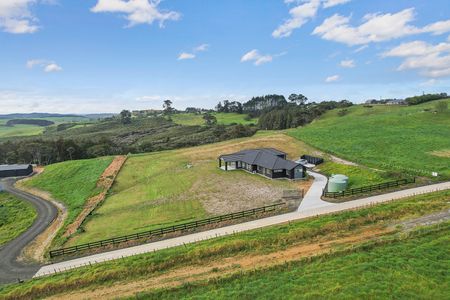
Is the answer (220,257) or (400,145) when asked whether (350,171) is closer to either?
(400,145)

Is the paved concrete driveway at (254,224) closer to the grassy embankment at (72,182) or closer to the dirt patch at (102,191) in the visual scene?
the dirt patch at (102,191)

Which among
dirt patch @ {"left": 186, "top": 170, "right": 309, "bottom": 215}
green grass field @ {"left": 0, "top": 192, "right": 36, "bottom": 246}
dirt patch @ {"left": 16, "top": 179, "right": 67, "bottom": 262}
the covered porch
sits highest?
the covered porch

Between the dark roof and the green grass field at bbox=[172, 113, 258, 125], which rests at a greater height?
the green grass field at bbox=[172, 113, 258, 125]

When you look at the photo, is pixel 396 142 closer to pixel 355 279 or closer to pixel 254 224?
pixel 254 224

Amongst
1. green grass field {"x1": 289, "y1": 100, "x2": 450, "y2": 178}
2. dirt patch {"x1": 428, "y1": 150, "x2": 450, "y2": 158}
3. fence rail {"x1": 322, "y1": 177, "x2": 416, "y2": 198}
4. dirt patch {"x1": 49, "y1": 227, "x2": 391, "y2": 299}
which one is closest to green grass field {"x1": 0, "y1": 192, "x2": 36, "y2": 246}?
dirt patch {"x1": 49, "y1": 227, "x2": 391, "y2": 299}

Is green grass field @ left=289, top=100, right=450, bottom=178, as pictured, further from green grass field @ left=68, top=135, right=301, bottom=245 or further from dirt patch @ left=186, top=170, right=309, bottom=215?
dirt patch @ left=186, top=170, right=309, bottom=215

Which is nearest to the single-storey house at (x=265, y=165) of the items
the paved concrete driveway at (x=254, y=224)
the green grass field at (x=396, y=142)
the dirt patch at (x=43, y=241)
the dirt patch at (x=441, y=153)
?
the paved concrete driveway at (x=254, y=224)

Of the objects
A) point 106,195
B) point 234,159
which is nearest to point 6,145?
point 106,195

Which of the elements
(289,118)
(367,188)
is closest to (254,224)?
(367,188)
